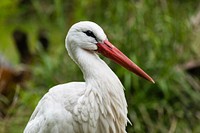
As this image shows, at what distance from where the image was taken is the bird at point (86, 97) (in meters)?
5.19

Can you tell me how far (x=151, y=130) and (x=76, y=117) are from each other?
2333mm

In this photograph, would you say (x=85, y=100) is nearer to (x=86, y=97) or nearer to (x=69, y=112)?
(x=86, y=97)

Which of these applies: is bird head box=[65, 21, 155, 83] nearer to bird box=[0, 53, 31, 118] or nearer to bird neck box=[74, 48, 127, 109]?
bird neck box=[74, 48, 127, 109]

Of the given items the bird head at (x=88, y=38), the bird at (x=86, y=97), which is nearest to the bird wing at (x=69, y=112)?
the bird at (x=86, y=97)

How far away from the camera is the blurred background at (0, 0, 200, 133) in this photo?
748 centimetres

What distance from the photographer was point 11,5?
10.3 m

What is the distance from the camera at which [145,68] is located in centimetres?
754

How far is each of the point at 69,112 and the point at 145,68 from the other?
8.06 ft

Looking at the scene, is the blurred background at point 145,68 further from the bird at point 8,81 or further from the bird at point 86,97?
the bird at point 86,97

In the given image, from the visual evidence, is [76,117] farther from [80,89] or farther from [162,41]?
[162,41]

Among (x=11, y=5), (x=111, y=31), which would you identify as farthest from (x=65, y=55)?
(x=11, y=5)

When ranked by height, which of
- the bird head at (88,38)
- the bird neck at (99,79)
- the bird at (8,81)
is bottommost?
the bird at (8,81)

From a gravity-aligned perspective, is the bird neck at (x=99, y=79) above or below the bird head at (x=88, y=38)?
below

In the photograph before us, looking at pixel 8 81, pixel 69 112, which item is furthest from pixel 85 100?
pixel 8 81
